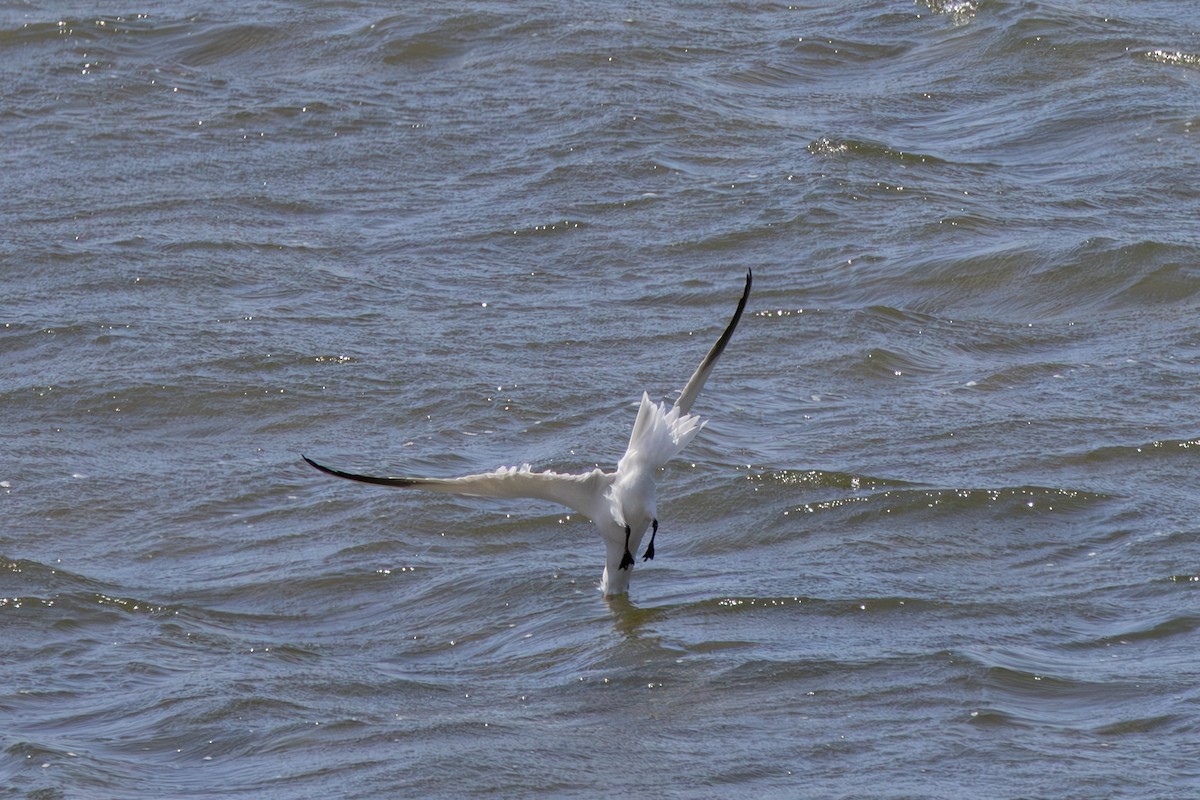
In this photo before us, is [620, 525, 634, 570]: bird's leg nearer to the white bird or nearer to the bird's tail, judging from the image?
the white bird

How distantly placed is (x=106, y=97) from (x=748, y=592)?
8.36 m

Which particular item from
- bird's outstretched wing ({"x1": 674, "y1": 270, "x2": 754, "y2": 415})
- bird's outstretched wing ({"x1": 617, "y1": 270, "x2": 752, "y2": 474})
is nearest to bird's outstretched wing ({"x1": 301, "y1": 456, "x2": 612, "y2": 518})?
bird's outstretched wing ({"x1": 617, "y1": 270, "x2": 752, "y2": 474})

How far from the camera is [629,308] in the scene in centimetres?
1091

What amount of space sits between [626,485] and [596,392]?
91.4 inches

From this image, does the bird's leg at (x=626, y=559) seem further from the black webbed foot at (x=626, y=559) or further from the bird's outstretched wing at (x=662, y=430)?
the bird's outstretched wing at (x=662, y=430)

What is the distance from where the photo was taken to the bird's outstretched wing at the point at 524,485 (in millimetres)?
7297

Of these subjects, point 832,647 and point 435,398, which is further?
point 435,398

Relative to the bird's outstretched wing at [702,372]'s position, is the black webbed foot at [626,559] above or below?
below

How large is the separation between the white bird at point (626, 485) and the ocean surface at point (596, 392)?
31cm

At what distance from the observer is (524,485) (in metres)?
7.48

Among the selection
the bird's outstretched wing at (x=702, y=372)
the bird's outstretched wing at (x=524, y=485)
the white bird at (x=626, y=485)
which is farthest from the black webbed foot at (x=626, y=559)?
the bird's outstretched wing at (x=702, y=372)

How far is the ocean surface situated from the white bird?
0.31 metres

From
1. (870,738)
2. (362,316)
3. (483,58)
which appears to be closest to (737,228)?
(362,316)

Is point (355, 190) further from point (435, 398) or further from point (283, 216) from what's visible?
point (435, 398)
